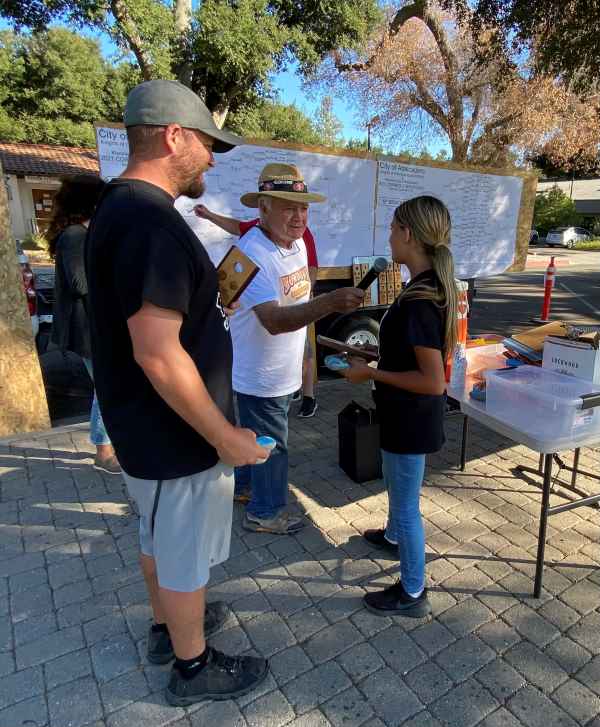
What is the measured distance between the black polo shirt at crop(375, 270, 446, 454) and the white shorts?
0.74m

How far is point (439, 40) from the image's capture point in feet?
49.2

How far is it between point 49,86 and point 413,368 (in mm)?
34424

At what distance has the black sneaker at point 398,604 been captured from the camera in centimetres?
217

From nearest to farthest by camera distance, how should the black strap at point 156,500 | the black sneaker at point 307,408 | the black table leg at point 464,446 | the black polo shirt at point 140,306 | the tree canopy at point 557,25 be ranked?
1. the black polo shirt at point 140,306
2. the black strap at point 156,500
3. the black table leg at point 464,446
4. the black sneaker at point 307,408
5. the tree canopy at point 557,25

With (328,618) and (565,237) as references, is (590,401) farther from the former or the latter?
(565,237)

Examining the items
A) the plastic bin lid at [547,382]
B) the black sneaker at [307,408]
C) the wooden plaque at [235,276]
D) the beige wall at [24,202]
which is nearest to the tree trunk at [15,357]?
the black sneaker at [307,408]

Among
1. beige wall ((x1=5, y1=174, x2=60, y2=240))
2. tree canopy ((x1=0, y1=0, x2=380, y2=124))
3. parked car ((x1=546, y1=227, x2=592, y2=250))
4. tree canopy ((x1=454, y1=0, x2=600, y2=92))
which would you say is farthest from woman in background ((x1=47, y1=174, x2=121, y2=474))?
parked car ((x1=546, y1=227, x2=592, y2=250))

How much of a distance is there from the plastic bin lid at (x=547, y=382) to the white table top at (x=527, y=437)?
6.7 inches

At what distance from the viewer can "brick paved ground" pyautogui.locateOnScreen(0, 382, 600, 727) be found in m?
1.76

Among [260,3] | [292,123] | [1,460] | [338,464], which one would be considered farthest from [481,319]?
[292,123]

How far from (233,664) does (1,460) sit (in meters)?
2.74

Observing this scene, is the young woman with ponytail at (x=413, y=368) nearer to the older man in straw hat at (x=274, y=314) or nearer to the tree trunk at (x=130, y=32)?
the older man in straw hat at (x=274, y=314)

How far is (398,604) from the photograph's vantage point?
218cm

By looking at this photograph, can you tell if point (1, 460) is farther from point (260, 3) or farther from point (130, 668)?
point (260, 3)
